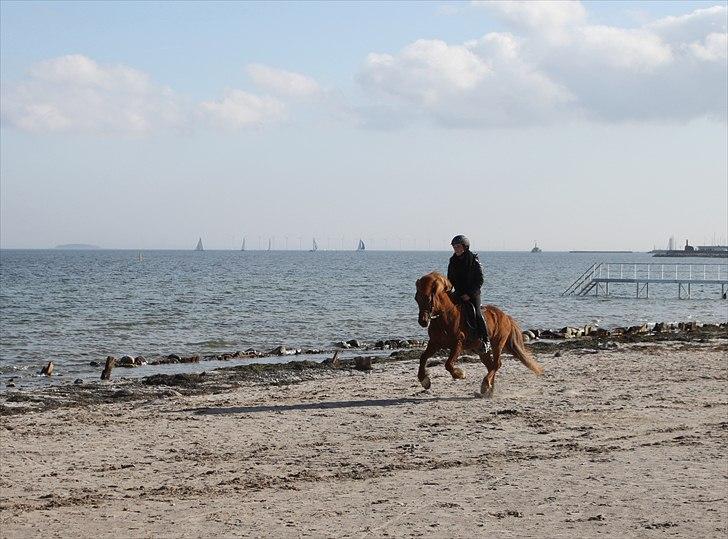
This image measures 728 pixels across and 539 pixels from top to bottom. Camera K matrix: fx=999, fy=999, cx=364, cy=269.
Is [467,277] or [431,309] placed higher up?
[467,277]

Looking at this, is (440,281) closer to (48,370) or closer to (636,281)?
(48,370)

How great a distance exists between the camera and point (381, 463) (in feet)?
37.0

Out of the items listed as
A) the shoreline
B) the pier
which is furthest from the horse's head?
the pier

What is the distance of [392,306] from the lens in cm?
5212

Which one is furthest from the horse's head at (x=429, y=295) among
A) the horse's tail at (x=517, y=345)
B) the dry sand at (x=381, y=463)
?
the horse's tail at (x=517, y=345)

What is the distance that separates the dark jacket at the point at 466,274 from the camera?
1538cm

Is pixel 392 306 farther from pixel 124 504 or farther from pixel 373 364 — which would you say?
pixel 124 504

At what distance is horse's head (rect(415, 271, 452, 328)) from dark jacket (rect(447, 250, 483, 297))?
1.66 feet

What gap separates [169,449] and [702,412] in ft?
25.0

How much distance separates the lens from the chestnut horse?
14.8m

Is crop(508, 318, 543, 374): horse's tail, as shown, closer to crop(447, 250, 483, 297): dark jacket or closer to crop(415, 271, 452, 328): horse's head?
crop(447, 250, 483, 297): dark jacket

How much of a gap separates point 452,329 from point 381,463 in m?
4.44

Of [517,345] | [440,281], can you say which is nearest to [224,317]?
[517,345]

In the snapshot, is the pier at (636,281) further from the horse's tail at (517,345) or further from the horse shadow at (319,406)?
the horse shadow at (319,406)
